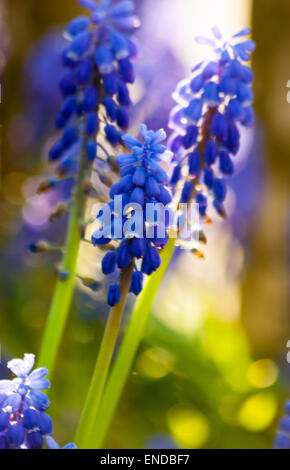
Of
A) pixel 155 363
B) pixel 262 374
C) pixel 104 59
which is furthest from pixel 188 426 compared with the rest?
pixel 104 59

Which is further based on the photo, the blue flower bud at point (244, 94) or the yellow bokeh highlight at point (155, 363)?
the yellow bokeh highlight at point (155, 363)

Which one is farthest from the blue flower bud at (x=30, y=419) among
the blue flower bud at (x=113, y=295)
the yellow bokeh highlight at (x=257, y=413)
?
the yellow bokeh highlight at (x=257, y=413)

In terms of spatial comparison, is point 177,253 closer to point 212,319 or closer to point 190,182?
point 212,319

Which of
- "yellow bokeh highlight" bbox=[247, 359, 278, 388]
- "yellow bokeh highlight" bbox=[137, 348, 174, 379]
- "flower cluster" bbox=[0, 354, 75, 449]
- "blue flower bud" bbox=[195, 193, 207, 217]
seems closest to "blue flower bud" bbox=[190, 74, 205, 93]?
"blue flower bud" bbox=[195, 193, 207, 217]

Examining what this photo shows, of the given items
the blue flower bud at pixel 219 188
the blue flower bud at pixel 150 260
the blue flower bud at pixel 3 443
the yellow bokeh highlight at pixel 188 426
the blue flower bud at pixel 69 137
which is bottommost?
the blue flower bud at pixel 3 443

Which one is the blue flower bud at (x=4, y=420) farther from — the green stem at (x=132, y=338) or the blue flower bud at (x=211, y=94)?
the blue flower bud at (x=211, y=94)

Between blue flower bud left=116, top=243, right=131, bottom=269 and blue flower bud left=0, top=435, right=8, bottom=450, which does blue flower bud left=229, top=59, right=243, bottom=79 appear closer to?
blue flower bud left=116, top=243, right=131, bottom=269

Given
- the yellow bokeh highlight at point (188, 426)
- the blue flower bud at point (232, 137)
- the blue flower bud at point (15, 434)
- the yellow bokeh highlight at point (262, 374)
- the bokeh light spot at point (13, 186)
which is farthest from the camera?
the bokeh light spot at point (13, 186)

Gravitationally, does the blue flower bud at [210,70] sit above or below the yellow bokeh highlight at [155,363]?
above
